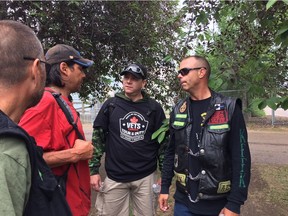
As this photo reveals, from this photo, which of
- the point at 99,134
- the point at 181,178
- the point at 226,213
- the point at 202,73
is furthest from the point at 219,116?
the point at 99,134

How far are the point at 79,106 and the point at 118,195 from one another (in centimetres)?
1676

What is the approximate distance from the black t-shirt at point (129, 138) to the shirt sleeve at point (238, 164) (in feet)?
3.45

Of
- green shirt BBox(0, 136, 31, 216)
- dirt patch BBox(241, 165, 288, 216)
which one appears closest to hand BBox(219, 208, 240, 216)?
green shirt BBox(0, 136, 31, 216)

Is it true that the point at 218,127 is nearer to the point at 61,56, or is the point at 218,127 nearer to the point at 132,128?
the point at 132,128

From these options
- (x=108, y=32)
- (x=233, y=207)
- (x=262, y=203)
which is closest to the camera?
(x=233, y=207)

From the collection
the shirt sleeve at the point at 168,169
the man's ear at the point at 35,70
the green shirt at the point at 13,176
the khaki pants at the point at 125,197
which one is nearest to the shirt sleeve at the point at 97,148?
the khaki pants at the point at 125,197

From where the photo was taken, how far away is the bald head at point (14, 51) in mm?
1001

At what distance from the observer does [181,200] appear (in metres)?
2.57

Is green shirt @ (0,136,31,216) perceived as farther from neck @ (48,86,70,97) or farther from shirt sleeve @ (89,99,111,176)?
shirt sleeve @ (89,99,111,176)

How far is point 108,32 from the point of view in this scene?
5680 mm

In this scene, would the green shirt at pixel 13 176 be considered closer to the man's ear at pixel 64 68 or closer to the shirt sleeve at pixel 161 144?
the man's ear at pixel 64 68

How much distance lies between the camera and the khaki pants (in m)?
3.20

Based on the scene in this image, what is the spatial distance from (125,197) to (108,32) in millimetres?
3332

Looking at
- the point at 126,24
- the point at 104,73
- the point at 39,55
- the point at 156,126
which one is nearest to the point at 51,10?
the point at 126,24
